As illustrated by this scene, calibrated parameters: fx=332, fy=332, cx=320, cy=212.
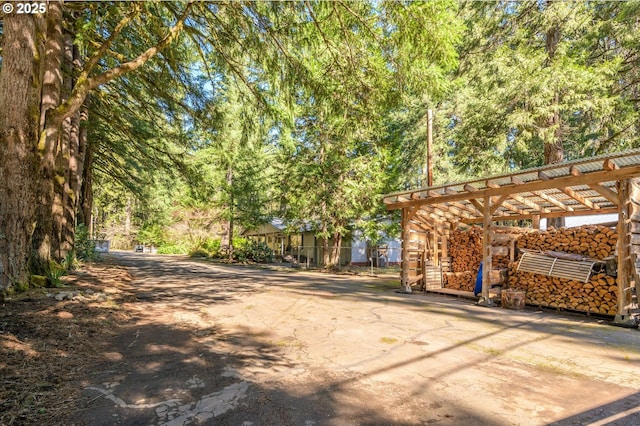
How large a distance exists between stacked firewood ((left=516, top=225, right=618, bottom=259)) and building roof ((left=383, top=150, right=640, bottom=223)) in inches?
34.6

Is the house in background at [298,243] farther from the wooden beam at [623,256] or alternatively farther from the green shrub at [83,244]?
the wooden beam at [623,256]

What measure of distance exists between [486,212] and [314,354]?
23.1ft

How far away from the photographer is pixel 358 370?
3820 millimetres

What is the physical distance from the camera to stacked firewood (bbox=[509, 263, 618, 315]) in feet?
24.1

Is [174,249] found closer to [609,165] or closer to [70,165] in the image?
[70,165]

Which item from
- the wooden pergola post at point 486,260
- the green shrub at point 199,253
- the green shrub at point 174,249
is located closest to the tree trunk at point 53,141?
the wooden pergola post at point 486,260

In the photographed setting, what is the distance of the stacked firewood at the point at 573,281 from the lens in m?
7.43

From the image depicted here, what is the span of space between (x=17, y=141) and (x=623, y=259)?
452 inches

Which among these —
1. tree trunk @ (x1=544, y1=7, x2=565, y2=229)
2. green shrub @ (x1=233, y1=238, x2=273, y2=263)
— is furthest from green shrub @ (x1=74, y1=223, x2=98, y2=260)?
tree trunk @ (x1=544, y1=7, x2=565, y2=229)

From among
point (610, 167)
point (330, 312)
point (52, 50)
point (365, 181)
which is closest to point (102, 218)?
point (365, 181)

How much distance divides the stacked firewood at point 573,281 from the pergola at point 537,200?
0.59 metres

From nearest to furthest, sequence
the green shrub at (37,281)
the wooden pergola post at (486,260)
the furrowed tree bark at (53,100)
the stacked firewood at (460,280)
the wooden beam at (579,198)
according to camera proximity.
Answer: the furrowed tree bark at (53,100), the green shrub at (37,281), the wooden beam at (579,198), the wooden pergola post at (486,260), the stacked firewood at (460,280)

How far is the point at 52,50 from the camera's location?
7.14 metres

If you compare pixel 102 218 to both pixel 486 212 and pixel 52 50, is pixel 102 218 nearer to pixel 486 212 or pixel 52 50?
pixel 52 50
